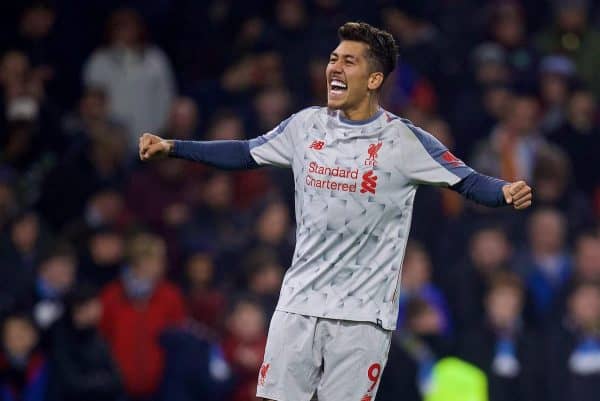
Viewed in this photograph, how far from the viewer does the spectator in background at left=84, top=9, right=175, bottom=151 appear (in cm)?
1197

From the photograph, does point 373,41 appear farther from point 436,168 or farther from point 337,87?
point 436,168

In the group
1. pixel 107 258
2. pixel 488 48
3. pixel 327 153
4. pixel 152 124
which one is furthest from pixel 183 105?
pixel 327 153

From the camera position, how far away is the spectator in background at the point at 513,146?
470 inches

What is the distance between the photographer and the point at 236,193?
38.2 feet

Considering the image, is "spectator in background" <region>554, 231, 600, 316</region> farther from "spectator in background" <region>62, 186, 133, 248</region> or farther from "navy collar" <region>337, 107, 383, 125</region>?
"navy collar" <region>337, 107, 383, 125</region>

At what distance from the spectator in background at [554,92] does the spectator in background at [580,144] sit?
11cm

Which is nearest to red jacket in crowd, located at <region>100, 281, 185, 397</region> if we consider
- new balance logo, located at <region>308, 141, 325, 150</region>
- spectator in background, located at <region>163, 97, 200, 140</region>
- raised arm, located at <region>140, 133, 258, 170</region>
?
spectator in background, located at <region>163, 97, 200, 140</region>

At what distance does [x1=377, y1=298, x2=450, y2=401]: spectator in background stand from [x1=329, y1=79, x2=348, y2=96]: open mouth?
141 inches

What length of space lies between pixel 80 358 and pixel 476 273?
3.02 metres

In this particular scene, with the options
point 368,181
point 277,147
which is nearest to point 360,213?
point 368,181

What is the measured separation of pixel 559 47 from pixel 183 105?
350cm

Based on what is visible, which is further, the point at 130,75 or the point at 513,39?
the point at 513,39

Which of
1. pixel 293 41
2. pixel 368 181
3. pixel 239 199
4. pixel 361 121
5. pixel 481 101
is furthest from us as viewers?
pixel 293 41

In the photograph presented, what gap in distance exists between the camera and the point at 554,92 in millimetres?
12500
